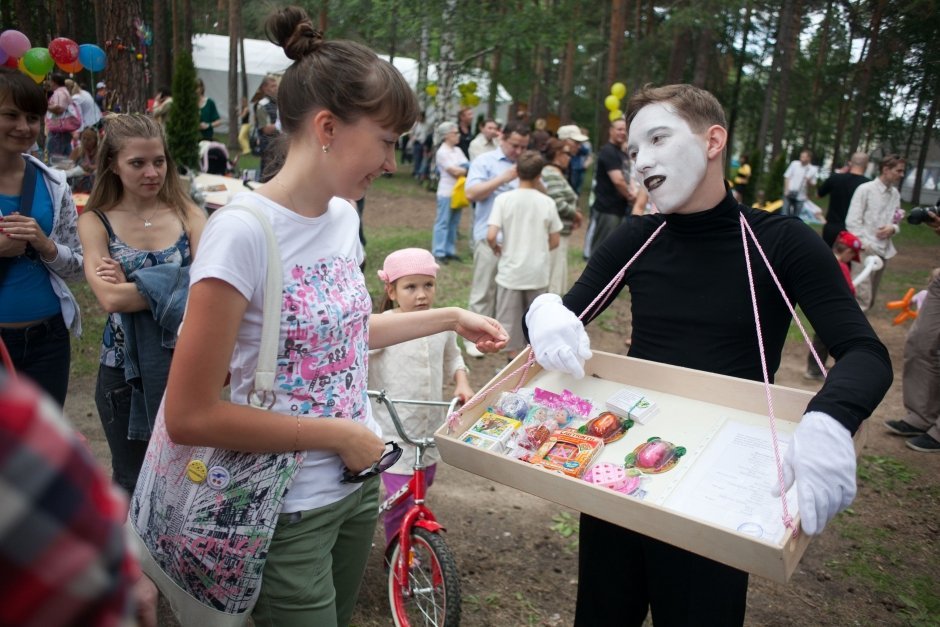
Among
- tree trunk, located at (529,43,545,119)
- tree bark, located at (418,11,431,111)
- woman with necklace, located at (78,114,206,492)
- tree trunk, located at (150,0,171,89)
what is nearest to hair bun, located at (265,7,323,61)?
woman with necklace, located at (78,114,206,492)

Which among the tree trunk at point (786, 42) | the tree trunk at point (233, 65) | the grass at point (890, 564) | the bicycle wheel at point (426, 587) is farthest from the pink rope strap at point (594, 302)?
the tree trunk at point (233, 65)

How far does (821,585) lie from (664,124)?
110 inches

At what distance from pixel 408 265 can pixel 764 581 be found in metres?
2.39

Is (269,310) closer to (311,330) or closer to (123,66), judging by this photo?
(311,330)

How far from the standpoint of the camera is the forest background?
23.6 ft

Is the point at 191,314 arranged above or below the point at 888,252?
above

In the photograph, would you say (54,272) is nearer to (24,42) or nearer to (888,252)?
(24,42)

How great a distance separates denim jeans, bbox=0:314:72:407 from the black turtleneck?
82.5 inches

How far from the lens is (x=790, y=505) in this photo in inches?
60.1

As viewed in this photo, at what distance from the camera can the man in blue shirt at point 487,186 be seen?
20.7ft

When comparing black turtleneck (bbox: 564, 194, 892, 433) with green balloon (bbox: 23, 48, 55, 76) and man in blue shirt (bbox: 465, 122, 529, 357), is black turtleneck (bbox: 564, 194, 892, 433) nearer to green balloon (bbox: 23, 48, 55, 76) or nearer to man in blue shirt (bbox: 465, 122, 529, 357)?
man in blue shirt (bbox: 465, 122, 529, 357)

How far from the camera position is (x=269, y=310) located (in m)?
1.41

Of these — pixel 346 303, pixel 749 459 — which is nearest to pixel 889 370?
pixel 749 459

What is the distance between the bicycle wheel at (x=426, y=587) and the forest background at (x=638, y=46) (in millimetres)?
4170
